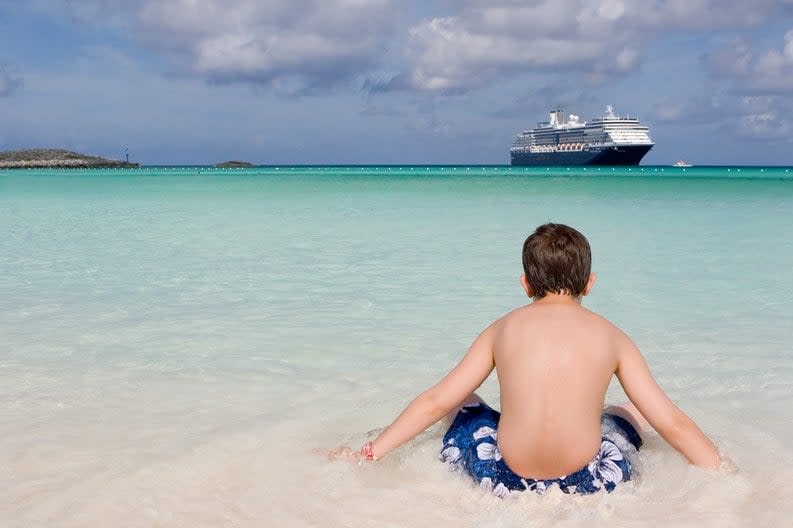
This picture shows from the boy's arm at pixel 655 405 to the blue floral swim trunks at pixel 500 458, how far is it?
0.19m

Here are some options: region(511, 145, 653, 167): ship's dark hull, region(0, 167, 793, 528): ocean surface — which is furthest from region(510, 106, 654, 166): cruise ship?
region(0, 167, 793, 528): ocean surface

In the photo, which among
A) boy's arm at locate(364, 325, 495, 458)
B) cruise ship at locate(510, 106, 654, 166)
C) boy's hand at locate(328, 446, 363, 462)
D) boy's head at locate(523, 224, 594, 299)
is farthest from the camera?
cruise ship at locate(510, 106, 654, 166)

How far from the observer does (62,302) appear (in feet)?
20.3

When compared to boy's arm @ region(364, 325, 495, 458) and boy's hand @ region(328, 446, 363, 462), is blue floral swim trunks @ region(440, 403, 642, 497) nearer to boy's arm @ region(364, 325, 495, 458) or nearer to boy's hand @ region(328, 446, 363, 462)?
boy's arm @ region(364, 325, 495, 458)

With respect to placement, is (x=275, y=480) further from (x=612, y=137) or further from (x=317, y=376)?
(x=612, y=137)

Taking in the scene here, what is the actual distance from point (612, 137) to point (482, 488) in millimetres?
82848

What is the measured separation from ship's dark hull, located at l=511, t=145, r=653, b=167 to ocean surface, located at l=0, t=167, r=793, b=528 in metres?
75.4

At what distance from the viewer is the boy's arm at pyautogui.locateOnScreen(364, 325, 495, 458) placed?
2.71 m

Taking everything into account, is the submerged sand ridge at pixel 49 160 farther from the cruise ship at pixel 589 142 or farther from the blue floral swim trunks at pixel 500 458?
the blue floral swim trunks at pixel 500 458

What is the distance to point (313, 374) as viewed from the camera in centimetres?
430

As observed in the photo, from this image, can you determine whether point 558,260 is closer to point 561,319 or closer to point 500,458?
point 561,319

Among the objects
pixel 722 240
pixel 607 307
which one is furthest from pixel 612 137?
pixel 607 307

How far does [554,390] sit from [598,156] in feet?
278

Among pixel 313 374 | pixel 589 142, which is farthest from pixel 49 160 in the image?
pixel 313 374
